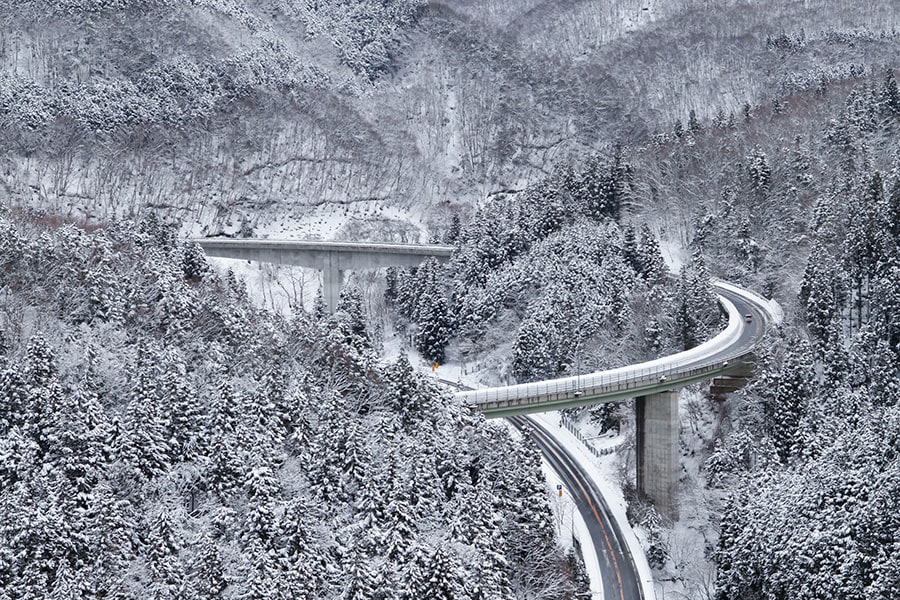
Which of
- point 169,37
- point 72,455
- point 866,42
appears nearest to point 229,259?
point 169,37

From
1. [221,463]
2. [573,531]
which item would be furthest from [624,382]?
[221,463]

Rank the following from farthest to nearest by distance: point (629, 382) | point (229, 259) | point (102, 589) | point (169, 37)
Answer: point (169, 37), point (229, 259), point (629, 382), point (102, 589)

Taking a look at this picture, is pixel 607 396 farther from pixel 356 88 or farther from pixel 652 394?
pixel 356 88

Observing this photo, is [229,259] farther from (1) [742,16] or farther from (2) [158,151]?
(1) [742,16]

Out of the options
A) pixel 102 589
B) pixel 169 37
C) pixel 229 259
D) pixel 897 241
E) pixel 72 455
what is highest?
pixel 169 37

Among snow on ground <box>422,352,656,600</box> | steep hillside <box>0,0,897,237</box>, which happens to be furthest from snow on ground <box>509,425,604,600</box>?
steep hillside <box>0,0,897,237</box>

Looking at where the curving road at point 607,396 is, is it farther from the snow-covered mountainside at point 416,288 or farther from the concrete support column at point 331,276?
the concrete support column at point 331,276

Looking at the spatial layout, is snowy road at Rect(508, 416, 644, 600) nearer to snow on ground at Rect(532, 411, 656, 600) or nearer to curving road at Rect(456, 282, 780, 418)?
snow on ground at Rect(532, 411, 656, 600)
